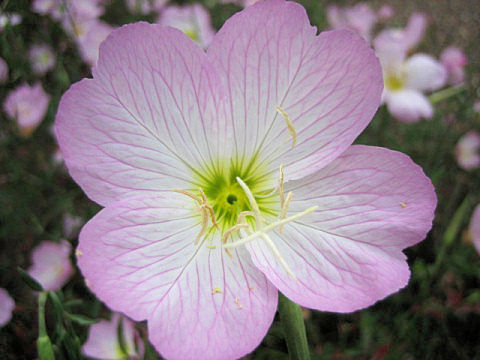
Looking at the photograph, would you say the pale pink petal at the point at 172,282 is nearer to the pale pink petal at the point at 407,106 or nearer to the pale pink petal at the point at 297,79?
the pale pink petal at the point at 297,79

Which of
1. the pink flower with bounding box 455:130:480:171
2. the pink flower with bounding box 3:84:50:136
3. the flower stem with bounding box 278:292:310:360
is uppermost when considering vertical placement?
the pink flower with bounding box 3:84:50:136

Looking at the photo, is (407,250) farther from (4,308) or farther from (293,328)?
(4,308)

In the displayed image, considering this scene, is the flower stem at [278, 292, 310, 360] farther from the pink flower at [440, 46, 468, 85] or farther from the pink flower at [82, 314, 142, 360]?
the pink flower at [440, 46, 468, 85]

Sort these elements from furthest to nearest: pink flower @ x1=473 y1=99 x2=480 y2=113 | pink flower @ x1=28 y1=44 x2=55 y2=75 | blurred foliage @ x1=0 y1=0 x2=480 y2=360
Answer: pink flower @ x1=473 y1=99 x2=480 y2=113 < pink flower @ x1=28 y1=44 x2=55 y2=75 < blurred foliage @ x1=0 y1=0 x2=480 y2=360

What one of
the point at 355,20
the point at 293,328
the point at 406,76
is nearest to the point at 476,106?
the point at 406,76

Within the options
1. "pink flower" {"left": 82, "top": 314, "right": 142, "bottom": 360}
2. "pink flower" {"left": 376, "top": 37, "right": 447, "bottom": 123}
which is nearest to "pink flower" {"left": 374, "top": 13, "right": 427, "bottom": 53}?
"pink flower" {"left": 376, "top": 37, "right": 447, "bottom": 123}
